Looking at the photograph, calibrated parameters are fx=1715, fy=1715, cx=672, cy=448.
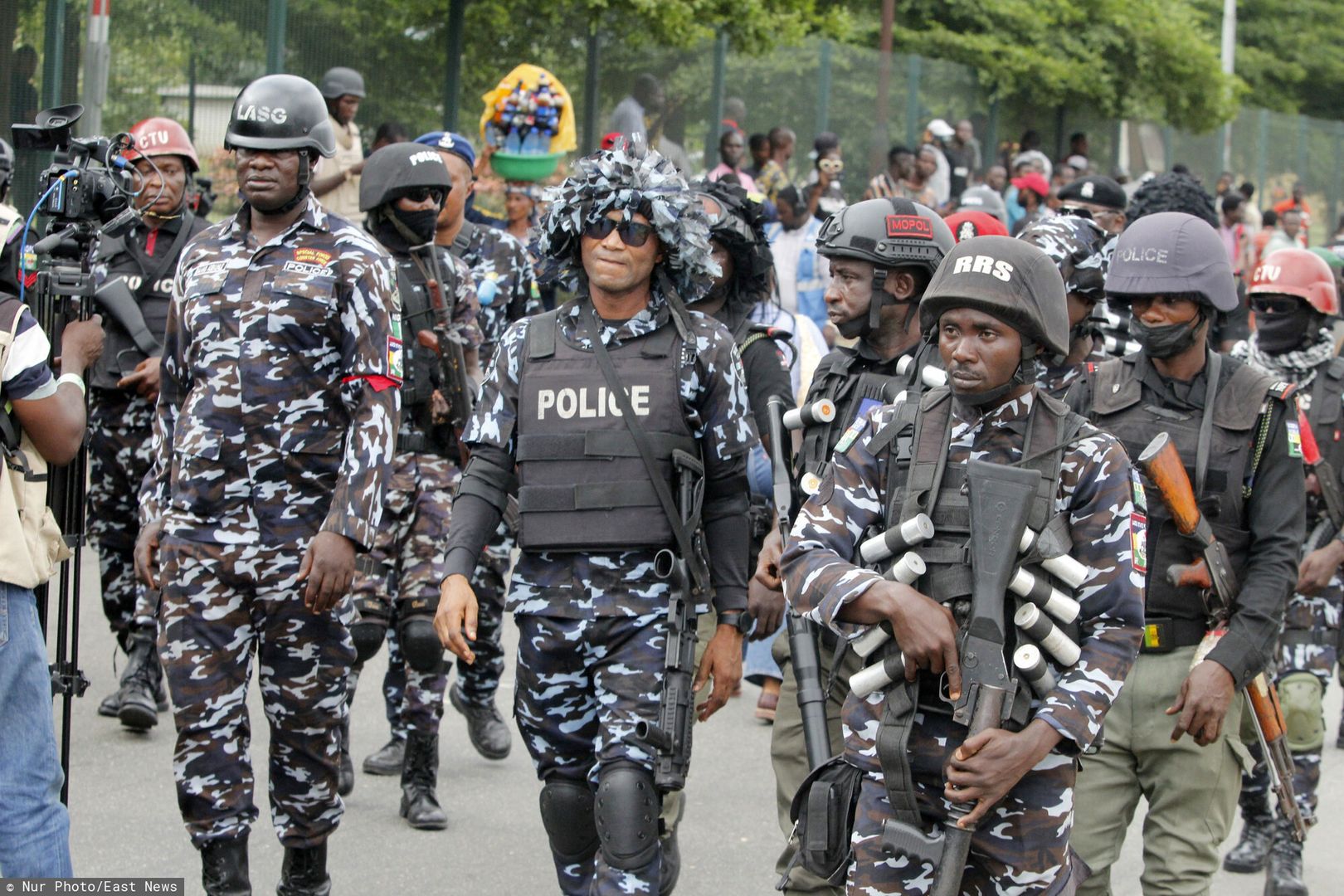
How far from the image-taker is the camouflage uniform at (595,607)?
4773 mm

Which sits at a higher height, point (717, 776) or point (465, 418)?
point (465, 418)

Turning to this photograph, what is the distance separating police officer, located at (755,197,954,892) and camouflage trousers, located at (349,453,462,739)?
1.76 m

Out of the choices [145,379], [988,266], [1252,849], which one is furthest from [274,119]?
[1252,849]

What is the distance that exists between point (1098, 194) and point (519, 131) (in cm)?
390

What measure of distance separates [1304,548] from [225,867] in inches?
165

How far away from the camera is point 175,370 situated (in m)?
5.47

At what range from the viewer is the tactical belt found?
16.9ft

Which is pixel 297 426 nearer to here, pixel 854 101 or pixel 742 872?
pixel 742 872

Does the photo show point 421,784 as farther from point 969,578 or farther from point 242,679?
point 969,578

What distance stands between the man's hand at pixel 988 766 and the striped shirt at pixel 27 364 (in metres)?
2.55

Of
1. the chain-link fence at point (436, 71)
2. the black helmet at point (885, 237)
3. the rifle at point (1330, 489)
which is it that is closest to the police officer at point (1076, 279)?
the rifle at point (1330, 489)

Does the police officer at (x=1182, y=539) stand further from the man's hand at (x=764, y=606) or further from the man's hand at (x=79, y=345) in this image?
the man's hand at (x=79, y=345)

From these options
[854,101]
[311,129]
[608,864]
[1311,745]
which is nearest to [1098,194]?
[1311,745]

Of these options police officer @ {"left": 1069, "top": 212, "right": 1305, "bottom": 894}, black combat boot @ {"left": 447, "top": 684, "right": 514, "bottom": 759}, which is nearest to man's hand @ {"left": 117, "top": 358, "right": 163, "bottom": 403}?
black combat boot @ {"left": 447, "top": 684, "right": 514, "bottom": 759}
